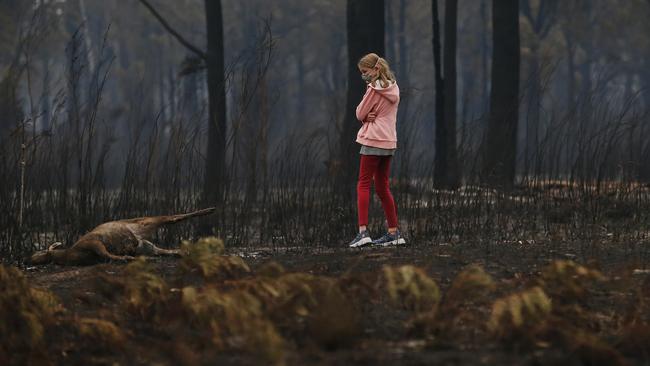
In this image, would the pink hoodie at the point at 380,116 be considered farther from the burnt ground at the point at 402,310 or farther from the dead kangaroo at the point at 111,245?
the dead kangaroo at the point at 111,245

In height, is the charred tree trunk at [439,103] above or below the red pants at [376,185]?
above

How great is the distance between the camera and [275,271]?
4.21 m

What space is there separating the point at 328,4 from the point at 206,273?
117ft

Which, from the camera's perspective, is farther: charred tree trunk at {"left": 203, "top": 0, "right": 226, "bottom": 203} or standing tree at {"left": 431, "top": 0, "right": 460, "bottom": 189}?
charred tree trunk at {"left": 203, "top": 0, "right": 226, "bottom": 203}

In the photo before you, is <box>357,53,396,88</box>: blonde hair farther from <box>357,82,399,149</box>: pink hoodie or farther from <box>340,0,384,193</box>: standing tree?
<box>340,0,384,193</box>: standing tree

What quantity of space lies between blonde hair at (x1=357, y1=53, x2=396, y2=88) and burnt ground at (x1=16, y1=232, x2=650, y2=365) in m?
1.09

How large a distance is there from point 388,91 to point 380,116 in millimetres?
175

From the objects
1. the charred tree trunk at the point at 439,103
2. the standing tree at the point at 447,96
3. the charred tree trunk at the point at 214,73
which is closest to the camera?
the charred tree trunk at the point at 439,103

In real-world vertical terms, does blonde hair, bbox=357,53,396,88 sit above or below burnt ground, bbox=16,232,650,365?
above

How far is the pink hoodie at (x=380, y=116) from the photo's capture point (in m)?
6.83

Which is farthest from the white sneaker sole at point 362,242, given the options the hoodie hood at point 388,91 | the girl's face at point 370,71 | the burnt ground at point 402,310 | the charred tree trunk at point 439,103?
the charred tree trunk at point 439,103

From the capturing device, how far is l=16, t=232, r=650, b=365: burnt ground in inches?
139

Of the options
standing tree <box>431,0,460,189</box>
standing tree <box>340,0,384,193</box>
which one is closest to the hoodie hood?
standing tree <box>431,0,460,189</box>

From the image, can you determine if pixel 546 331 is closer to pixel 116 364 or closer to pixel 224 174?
pixel 116 364
